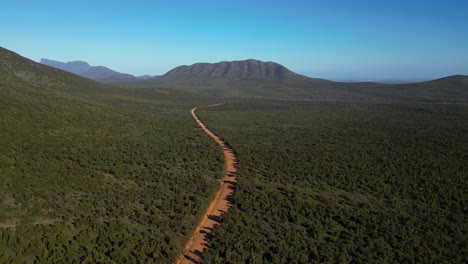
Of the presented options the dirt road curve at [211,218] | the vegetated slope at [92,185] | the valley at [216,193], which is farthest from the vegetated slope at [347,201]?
the vegetated slope at [92,185]

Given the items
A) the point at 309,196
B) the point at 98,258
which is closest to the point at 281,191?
the point at 309,196

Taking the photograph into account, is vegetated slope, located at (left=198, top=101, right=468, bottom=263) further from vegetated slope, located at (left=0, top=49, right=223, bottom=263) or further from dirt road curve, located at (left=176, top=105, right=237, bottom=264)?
vegetated slope, located at (left=0, top=49, right=223, bottom=263)

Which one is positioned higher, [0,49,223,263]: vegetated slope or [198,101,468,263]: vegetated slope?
[0,49,223,263]: vegetated slope

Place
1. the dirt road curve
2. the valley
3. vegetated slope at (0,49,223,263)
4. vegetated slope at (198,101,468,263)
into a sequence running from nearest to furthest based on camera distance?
vegetated slope at (0,49,223,263)
the dirt road curve
the valley
vegetated slope at (198,101,468,263)

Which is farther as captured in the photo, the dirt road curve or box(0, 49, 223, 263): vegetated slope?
the dirt road curve

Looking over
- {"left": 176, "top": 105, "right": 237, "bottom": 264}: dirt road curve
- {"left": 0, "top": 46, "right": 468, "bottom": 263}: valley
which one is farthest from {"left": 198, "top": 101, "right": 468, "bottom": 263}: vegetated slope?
{"left": 176, "top": 105, "right": 237, "bottom": 264}: dirt road curve

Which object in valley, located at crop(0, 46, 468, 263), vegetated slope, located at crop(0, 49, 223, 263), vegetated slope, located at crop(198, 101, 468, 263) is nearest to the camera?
vegetated slope, located at crop(0, 49, 223, 263)
